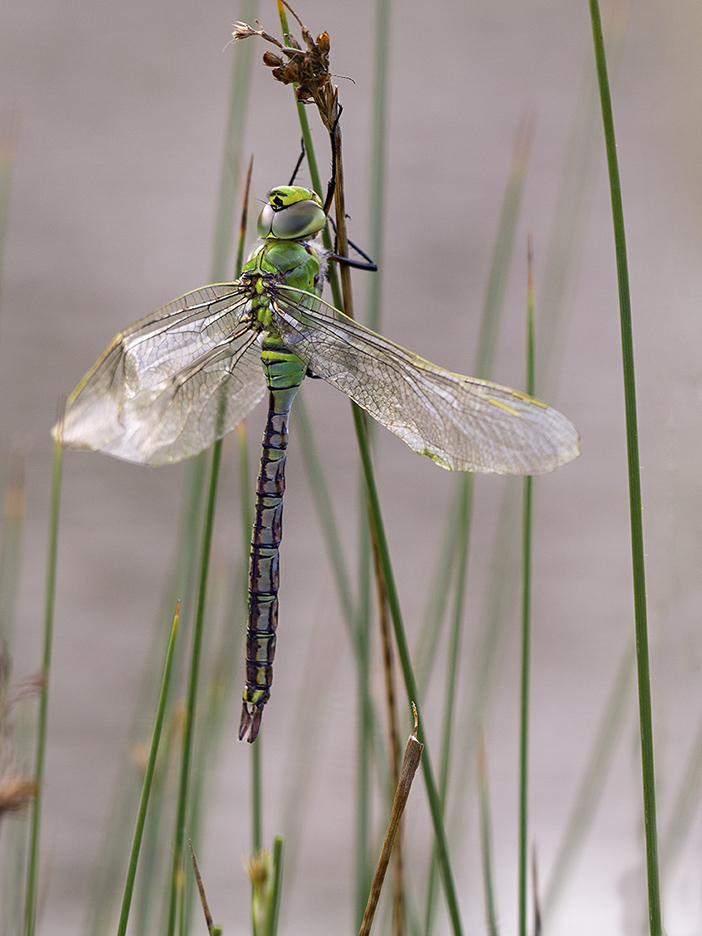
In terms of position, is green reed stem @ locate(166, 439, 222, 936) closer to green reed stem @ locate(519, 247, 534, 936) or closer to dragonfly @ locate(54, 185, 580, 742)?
dragonfly @ locate(54, 185, 580, 742)

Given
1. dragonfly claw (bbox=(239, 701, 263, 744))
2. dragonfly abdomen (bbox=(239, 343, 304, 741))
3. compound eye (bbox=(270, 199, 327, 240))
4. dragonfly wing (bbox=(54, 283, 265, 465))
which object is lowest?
dragonfly claw (bbox=(239, 701, 263, 744))

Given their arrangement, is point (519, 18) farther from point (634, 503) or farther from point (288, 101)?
point (634, 503)

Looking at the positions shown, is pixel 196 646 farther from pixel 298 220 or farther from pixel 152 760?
pixel 298 220

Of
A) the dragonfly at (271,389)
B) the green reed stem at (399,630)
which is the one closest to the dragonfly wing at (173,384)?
the dragonfly at (271,389)

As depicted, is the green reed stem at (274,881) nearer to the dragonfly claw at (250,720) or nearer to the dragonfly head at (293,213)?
the dragonfly claw at (250,720)

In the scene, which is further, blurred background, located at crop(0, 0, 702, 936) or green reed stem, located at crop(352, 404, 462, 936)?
blurred background, located at crop(0, 0, 702, 936)

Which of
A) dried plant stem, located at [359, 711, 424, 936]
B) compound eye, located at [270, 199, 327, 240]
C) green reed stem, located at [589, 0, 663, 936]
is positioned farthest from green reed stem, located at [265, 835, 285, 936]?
compound eye, located at [270, 199, 327, 240]
